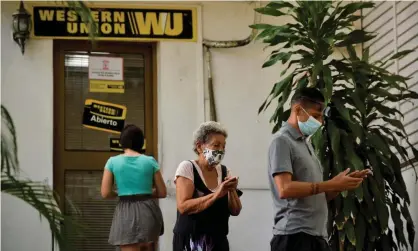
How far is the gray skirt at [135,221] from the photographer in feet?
25.7

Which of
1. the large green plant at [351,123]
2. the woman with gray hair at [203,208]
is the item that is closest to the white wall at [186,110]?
the large green plant at [351,123]

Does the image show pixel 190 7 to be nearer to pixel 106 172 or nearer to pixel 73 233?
pixel 106 172

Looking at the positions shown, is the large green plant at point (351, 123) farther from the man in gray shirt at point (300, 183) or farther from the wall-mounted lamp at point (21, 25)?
the wall-mounted lamp at point (21, 25)

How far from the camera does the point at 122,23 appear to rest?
10.1m

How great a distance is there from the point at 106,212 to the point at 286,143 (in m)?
3.81

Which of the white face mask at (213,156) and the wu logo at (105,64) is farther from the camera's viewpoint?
the wu logo at (105,64)

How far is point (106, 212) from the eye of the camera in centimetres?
999

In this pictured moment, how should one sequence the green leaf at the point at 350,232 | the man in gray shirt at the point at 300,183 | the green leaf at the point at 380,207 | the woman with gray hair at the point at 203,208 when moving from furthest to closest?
the green leaf at the point at 380,207 < the green leaf at the point at 350,232 < the woman with gray hair at the point at 203,208 < the man in gray shirt at the point at 300,183

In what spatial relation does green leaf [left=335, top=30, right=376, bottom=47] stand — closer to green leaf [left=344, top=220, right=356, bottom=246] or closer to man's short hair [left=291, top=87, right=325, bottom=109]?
green leaf [left=344, top=220, right=356, bottom=246]

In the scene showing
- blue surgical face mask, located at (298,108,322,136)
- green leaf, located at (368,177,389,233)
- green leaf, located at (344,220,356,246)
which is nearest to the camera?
blue surgical face mask, located at (298,108,322,136)

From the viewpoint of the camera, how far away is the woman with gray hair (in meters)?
6.96

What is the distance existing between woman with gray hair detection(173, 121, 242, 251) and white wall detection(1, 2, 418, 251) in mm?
2800

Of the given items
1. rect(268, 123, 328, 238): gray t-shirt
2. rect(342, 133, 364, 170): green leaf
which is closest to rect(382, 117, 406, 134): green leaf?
rect(342, 133, 364, 170): green leaf

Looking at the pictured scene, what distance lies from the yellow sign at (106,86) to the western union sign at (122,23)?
42cm
